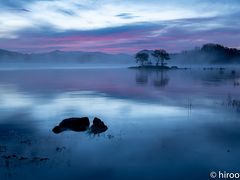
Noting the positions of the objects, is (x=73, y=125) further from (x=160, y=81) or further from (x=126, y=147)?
(x=160, y=81)

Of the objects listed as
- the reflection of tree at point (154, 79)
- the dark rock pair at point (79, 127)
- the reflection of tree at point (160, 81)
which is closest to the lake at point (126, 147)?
the dark rock pair at point (79, 127)

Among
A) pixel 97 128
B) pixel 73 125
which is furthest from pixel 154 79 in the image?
pixel 73 125

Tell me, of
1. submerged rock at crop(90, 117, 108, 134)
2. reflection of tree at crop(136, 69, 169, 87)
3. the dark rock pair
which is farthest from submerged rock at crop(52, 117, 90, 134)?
reflection of tree at crop(136, 69, 169, 87)

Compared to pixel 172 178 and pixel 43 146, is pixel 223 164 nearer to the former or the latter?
pixel 172 178

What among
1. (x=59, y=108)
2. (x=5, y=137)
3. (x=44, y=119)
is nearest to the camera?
(x=5, y=137)

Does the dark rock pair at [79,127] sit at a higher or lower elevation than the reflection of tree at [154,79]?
higher

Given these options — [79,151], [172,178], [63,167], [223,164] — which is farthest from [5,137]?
[223,164]

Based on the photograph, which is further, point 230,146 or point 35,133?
point 35,133

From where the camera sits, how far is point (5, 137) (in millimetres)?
21594

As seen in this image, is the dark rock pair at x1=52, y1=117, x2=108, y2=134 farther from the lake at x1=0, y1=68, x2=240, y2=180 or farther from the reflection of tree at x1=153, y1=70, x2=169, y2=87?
the reflection of tree at x1=153, y1=70, x2=169, y2=87

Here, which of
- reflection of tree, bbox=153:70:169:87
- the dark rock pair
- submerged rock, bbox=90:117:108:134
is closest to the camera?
submerged rock, bbox=90:117:108:134

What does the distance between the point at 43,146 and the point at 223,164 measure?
35.5 feet

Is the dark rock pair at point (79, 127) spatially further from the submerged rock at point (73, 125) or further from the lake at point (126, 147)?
the lake at point (126, 147)

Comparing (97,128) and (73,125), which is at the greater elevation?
(73,125)
